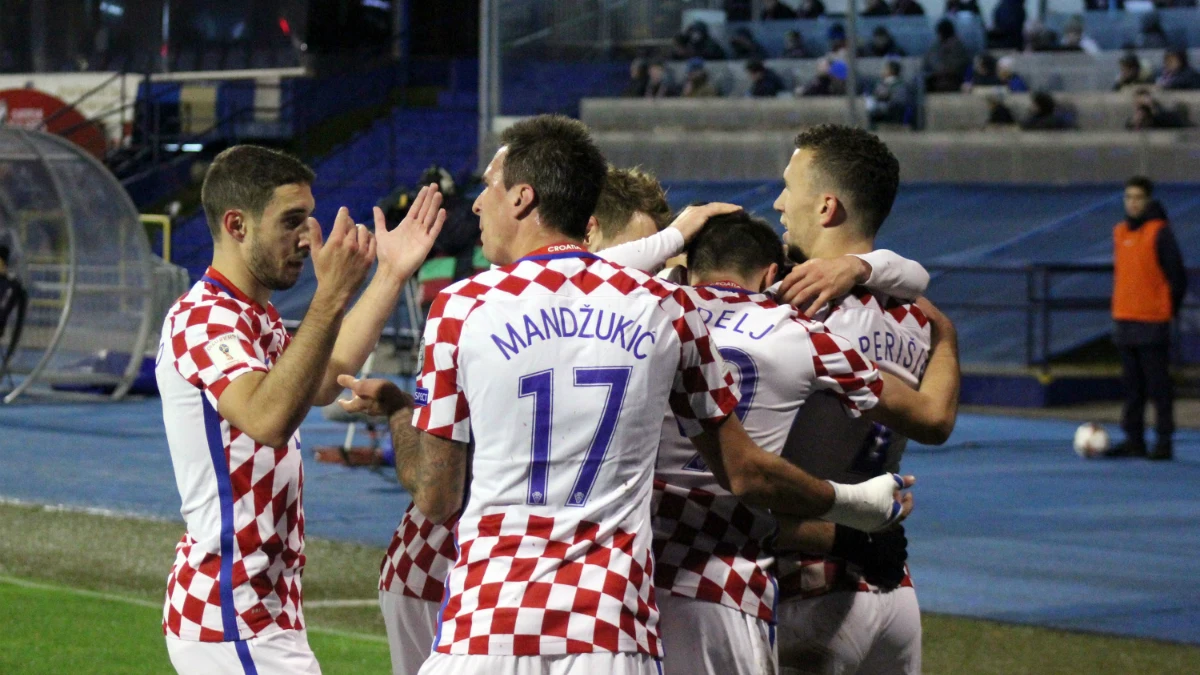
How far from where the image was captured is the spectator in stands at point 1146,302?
43.9 feet

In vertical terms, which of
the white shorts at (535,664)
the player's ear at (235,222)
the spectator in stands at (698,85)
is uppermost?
the spectator in stands at (698,85)

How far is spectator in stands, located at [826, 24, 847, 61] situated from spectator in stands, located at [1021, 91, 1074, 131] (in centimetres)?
367

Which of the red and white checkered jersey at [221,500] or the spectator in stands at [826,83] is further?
the spectator in stands at [826,83]

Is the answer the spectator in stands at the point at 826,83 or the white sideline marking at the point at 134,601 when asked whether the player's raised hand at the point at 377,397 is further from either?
the spectator in stands at the point at 826,83

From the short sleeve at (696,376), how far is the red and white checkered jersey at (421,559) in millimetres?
1130

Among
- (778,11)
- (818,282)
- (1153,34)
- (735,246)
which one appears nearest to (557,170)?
(735,246)

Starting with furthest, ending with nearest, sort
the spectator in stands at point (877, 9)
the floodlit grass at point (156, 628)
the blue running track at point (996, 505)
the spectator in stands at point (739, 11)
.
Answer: the spectator in stands at point (739, 11)
the spectator in stands at point (877, 9)
the blue running track at point (996, 505)
the floodlit grass at point (156, 628)

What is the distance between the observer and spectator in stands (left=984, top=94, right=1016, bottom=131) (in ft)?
75.7

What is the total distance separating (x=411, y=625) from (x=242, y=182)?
4.03 feet

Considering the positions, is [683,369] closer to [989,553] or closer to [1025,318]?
[989,553]

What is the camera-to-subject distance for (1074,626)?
7711 millimetres

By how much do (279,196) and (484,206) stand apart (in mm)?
945

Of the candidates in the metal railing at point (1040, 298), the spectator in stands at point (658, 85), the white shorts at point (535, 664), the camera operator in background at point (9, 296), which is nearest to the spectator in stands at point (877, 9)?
the spectator in stands at point (658, 85)

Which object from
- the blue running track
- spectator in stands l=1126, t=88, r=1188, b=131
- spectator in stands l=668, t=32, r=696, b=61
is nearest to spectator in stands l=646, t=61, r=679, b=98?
spectator in stands l=668, t=32, r=696, b=61
